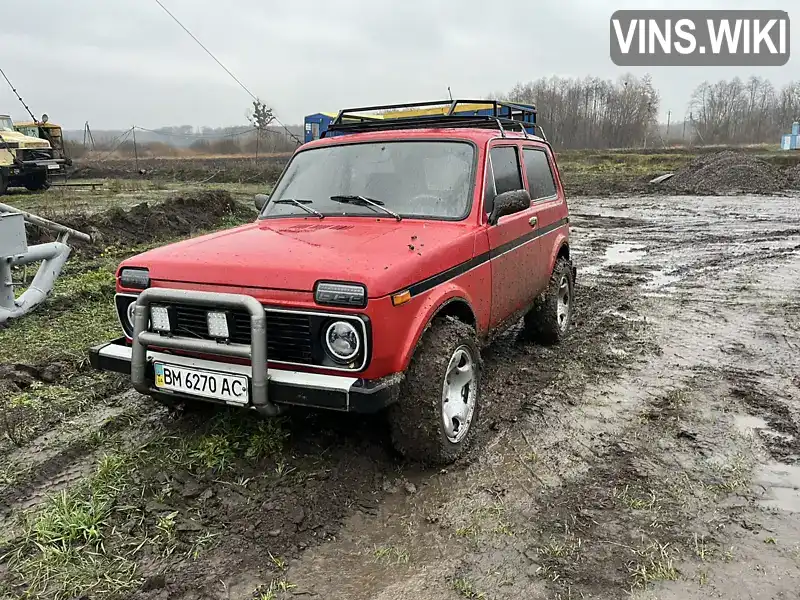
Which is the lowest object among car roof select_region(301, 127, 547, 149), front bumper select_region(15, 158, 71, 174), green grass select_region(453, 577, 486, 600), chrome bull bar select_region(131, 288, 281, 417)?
green grass select_region(453, 577, 486, 600)

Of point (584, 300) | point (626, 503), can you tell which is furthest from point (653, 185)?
point (626, 503)

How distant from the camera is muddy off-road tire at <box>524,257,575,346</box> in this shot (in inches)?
234

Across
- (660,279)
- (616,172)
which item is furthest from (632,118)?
(660,279)

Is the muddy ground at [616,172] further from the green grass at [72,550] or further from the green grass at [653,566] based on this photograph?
the green grass at [72,550]

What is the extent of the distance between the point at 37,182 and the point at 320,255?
2349cm

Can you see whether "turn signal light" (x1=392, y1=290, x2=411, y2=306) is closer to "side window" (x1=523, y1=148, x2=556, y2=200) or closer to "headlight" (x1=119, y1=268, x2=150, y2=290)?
"headlight" (x1=119, y1=268, x2=150, y2=290)

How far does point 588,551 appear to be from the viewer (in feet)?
10.0

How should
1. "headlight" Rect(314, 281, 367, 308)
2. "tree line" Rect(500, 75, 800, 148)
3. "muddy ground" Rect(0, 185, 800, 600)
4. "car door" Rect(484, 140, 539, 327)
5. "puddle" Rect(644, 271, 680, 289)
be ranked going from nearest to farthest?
"muddy ground" Rect(0, 185, 800, 600) < "headlight" Rect(314, 281, 367, 308) < "car door" Rect(484, 140, 539, 327) < "puddle" Rect(644, 271, 680, 289) < "tree line" Rect(500, 75, 800, 148)

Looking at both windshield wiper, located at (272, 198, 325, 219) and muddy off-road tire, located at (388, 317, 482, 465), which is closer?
muddy off-road tire, located at (388, 317, 482, 465)

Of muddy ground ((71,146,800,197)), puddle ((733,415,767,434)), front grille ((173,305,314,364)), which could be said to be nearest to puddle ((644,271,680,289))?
puddle ((733,415,767,434))

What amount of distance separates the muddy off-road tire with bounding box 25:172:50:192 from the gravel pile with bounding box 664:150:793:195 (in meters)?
23.8

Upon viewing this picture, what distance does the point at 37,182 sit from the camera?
22.9 m

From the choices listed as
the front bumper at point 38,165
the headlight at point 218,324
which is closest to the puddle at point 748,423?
the headlight at point 218,324

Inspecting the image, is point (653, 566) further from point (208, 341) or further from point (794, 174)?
point (794, 174)
